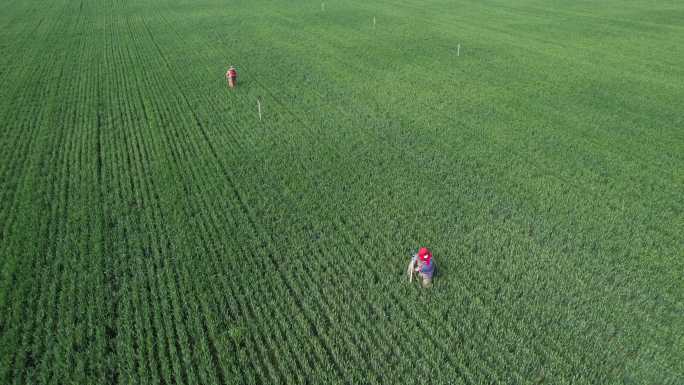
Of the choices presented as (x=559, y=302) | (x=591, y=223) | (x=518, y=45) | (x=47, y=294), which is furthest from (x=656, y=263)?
(x=518, y=45)

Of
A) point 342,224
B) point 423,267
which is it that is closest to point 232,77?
point 342,224

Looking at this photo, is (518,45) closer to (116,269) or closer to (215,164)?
(215,164)

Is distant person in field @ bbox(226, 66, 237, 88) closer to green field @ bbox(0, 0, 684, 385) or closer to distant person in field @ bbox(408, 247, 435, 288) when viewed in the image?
green field @ bbox(0, 0, 684, 385)

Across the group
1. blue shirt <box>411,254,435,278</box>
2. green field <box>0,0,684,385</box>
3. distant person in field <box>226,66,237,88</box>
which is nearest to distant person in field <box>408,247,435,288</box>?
blue shirt <box>411,254,435,278</box>

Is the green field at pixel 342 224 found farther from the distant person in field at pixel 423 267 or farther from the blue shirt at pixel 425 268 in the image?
the blue shirt at pixel 425 268

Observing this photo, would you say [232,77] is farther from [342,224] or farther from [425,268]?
[425,268]
